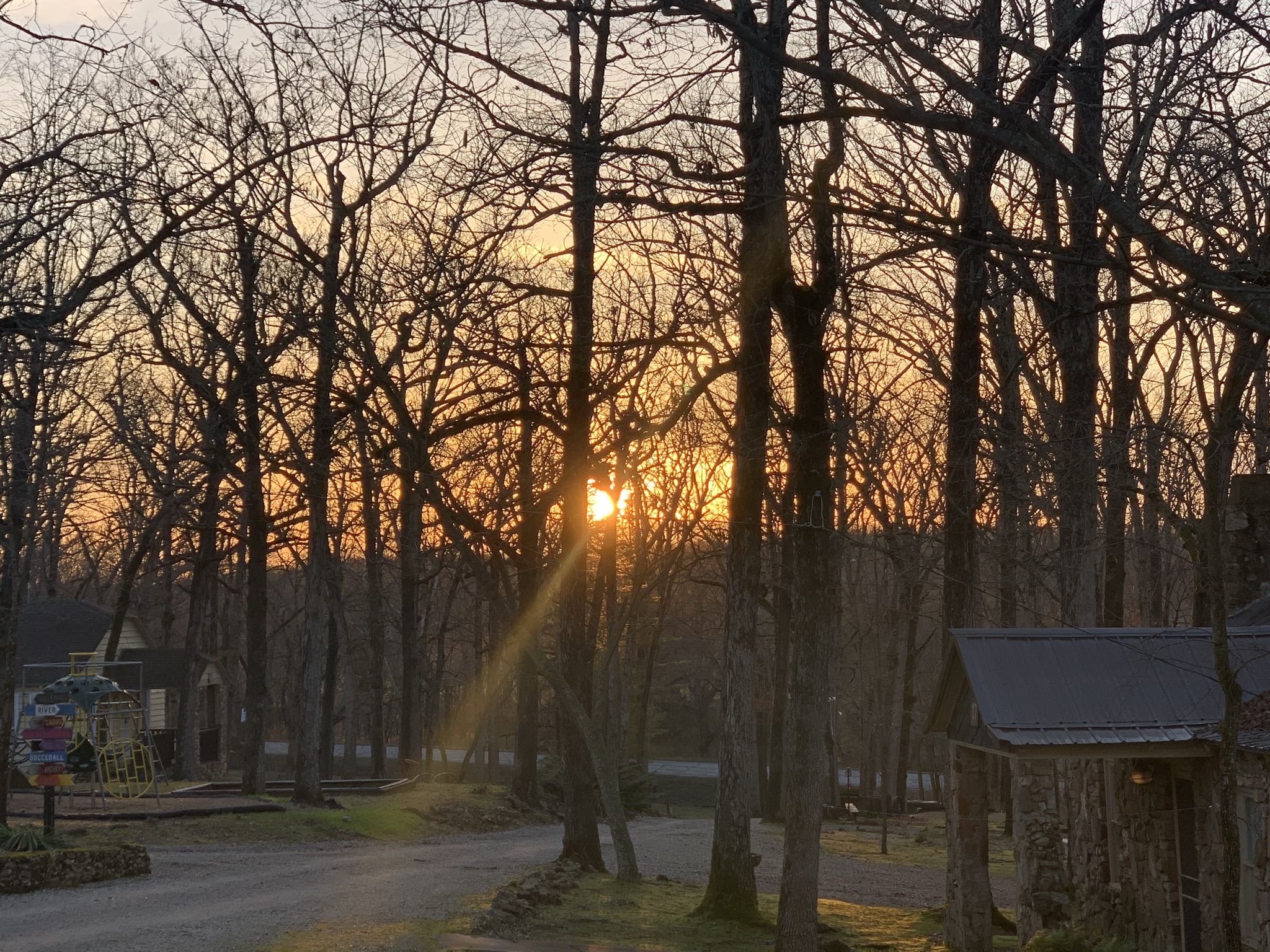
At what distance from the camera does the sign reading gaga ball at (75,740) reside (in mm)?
16031

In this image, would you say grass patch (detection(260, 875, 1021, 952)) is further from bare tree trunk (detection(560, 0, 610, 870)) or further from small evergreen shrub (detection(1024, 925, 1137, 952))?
bare tree trunk (detection(560, 0, 610, 870))

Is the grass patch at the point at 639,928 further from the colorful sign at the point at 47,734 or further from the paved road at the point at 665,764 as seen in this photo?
the paved road at the point at 665,764

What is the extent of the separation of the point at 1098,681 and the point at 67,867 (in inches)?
495

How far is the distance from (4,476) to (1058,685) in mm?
16884

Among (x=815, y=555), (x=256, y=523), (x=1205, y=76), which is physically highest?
(x=1205, y=76)

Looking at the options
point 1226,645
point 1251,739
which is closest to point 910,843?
point 1251,739

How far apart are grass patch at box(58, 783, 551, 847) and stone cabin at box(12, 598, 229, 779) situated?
984 centimetres

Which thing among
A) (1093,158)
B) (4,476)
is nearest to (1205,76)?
(1093,158)

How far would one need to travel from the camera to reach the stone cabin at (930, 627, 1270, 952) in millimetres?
11609

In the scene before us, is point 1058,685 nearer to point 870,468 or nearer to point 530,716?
point 870,468

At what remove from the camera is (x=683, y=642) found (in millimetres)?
66750

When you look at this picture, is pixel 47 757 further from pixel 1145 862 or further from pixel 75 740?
pixel 1145 862

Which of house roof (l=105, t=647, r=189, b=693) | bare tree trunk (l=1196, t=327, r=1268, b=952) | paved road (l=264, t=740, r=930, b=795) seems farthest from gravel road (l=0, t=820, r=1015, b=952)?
paved road (l=264, t=740, r=930, b=795)

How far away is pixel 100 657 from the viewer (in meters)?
37.4
